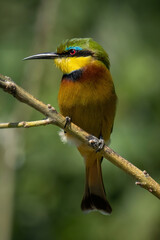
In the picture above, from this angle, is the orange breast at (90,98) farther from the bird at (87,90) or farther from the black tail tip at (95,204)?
the black tail tip at (95,204)

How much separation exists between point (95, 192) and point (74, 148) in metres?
0.42

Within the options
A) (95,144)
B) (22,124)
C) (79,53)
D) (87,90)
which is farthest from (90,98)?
(22,124)

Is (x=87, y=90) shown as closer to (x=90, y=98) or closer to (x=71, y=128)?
(x=90, y=98)

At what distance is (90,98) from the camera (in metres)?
3.33

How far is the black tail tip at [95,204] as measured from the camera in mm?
3570

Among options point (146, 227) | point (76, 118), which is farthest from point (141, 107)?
point (146, 227)

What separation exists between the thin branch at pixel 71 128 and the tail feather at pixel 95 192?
1162 mm

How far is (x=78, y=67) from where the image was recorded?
3430mm

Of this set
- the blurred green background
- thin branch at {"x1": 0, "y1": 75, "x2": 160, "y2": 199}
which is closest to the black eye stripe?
the blurred green background

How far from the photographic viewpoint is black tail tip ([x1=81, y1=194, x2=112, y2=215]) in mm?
3570

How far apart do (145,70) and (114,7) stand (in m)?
0.71

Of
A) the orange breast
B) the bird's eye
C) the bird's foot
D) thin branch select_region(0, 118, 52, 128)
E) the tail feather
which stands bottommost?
thin branch select_region(0, 118, 52, 128)

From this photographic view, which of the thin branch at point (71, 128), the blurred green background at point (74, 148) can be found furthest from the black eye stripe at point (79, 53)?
the thin branch at point (71, 128)

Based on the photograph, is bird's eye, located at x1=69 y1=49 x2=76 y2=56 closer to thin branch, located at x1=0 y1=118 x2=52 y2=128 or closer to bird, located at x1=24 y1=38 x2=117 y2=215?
bird, located at x1=24 y1=38 x2=117 y2=215
